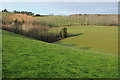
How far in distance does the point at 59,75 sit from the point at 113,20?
61.5 m

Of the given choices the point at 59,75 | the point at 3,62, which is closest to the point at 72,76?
the point at 59,75

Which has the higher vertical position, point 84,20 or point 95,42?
point 84,20

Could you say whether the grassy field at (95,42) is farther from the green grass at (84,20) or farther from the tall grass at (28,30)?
the green grass at (84,20)

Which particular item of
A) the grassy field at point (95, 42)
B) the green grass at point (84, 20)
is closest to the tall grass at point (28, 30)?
the grassy field at point (95, 42)

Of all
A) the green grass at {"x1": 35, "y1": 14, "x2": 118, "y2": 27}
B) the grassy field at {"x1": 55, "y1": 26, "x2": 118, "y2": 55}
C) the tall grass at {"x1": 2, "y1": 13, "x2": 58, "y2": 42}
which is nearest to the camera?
the grassy field at {"x1": 55, "y1": 26, "x2": 118, "y2": 55}

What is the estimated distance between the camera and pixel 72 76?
928cm

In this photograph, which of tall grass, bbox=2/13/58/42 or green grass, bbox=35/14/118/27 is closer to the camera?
tall grass, bbox=2/13/58/42

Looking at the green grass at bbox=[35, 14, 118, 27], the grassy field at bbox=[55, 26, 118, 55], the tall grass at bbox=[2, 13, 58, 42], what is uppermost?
the green grass at bbox=[35, 14, 118, 27]

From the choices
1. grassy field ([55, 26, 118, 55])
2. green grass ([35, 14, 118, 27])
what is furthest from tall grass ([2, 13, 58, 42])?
green grass ([35, 14, 118, 27])

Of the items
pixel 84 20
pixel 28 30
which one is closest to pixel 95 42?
pixel 28 30

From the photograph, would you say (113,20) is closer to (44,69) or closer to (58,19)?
(58,19)

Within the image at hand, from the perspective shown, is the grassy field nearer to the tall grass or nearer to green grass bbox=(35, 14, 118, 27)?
the tall grass

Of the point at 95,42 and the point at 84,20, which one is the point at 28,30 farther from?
the point at 84,20

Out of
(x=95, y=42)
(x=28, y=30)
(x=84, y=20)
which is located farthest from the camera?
(x=84, y=20)
